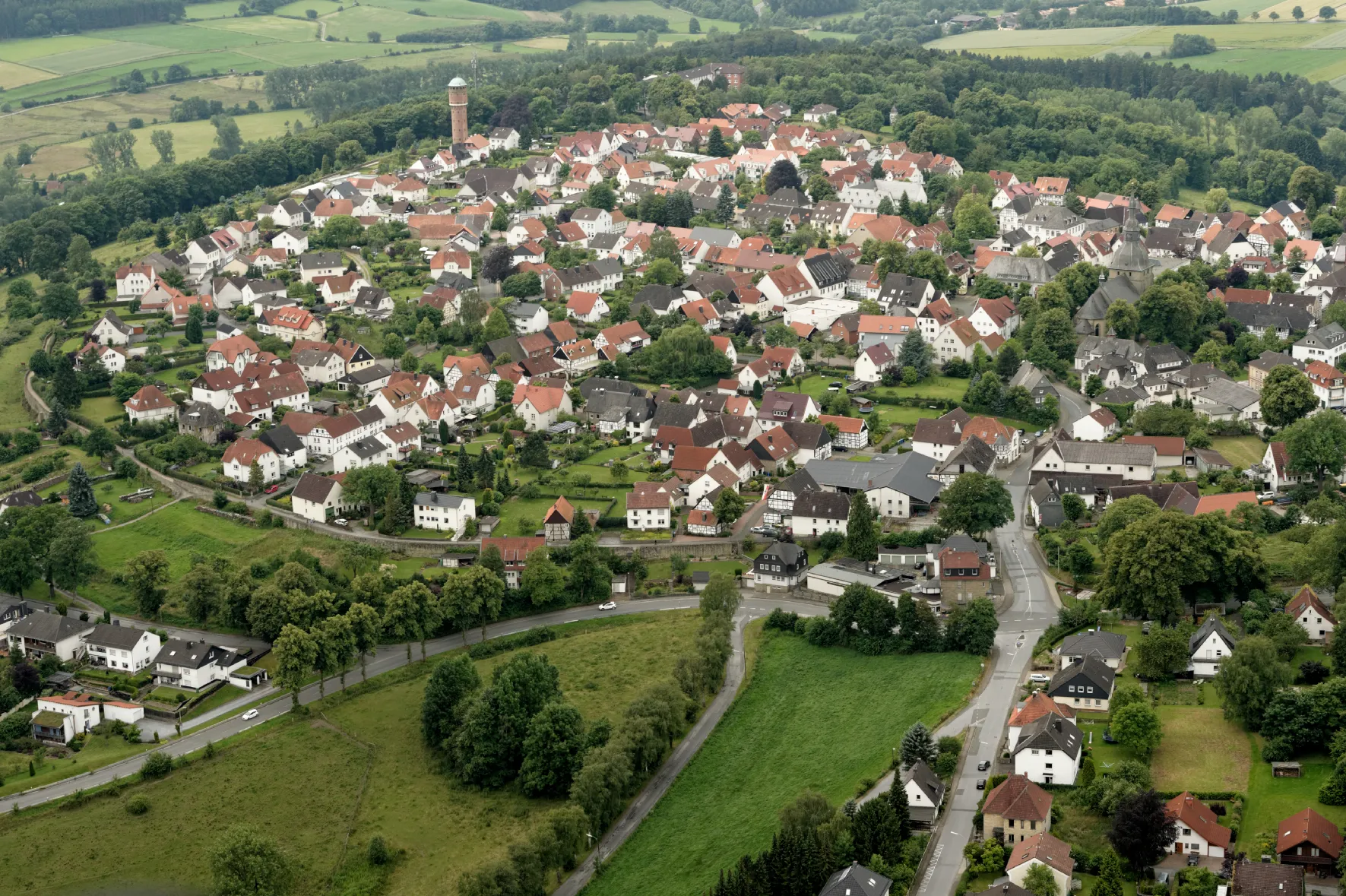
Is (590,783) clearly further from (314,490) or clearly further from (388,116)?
(388,116)

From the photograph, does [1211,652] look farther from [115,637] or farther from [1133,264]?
[1133,264]

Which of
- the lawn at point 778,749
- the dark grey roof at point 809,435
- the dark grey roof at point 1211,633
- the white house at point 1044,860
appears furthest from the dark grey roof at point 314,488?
the white house at point 1044,860

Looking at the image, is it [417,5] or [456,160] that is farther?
[417,5]

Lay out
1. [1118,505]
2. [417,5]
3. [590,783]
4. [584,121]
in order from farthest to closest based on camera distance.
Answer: [417,5] < [584,121] < [1118,505] < [590,783]

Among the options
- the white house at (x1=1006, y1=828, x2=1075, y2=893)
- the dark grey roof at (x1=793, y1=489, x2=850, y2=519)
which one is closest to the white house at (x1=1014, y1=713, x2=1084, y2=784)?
the white house at (x1=1006, y1=828, x2=1075, y2=893)

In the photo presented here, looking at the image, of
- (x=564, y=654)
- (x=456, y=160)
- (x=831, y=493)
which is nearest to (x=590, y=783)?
(x=564, y=654)

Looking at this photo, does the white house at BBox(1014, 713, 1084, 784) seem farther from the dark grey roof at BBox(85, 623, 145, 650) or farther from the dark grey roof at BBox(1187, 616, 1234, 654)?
the dark grey roof at BBox(85, 623, 145, 650)
